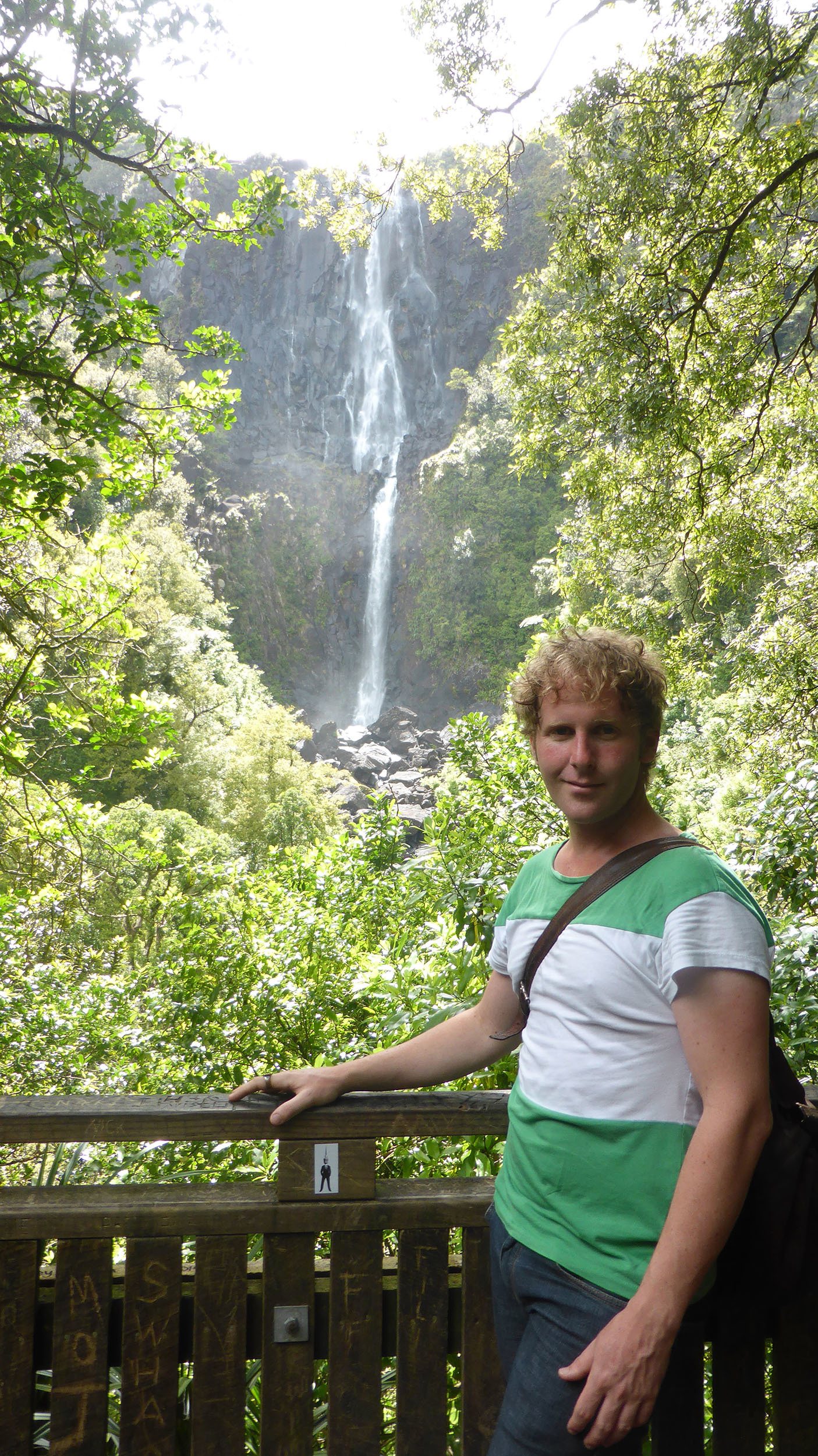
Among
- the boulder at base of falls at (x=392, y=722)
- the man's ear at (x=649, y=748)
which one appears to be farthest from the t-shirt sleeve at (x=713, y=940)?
the boulder at base of falls at (x=392, y=722)

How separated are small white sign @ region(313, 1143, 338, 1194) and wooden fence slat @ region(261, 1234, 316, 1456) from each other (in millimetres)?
70

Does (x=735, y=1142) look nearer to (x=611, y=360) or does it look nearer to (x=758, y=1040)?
(x=758, y=1040)

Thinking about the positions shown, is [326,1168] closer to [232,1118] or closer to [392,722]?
[232,1118]

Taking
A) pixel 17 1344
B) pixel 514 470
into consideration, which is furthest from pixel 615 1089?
pixel 514 470

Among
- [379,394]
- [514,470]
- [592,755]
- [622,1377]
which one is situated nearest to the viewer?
[622,1377]

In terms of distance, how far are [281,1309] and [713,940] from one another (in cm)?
88

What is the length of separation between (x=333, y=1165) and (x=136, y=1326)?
1.10 ft

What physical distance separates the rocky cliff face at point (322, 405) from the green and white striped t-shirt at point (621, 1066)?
39645mm

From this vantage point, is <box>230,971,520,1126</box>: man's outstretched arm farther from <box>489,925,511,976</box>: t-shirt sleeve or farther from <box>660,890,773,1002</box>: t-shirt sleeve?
<box>660,890,773,1002</box>: t-shirt sleeve

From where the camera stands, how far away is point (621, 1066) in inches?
42.0

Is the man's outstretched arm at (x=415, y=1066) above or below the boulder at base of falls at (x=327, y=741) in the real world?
below

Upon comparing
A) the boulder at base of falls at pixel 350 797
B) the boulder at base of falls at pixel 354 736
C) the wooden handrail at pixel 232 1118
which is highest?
the boulder at base of falls at pixel 354 736

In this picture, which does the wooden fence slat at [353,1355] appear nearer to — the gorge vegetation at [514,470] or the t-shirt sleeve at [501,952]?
Result: the t-shirt sleeve at [501,952]

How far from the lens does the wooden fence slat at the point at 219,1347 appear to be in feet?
4.52
